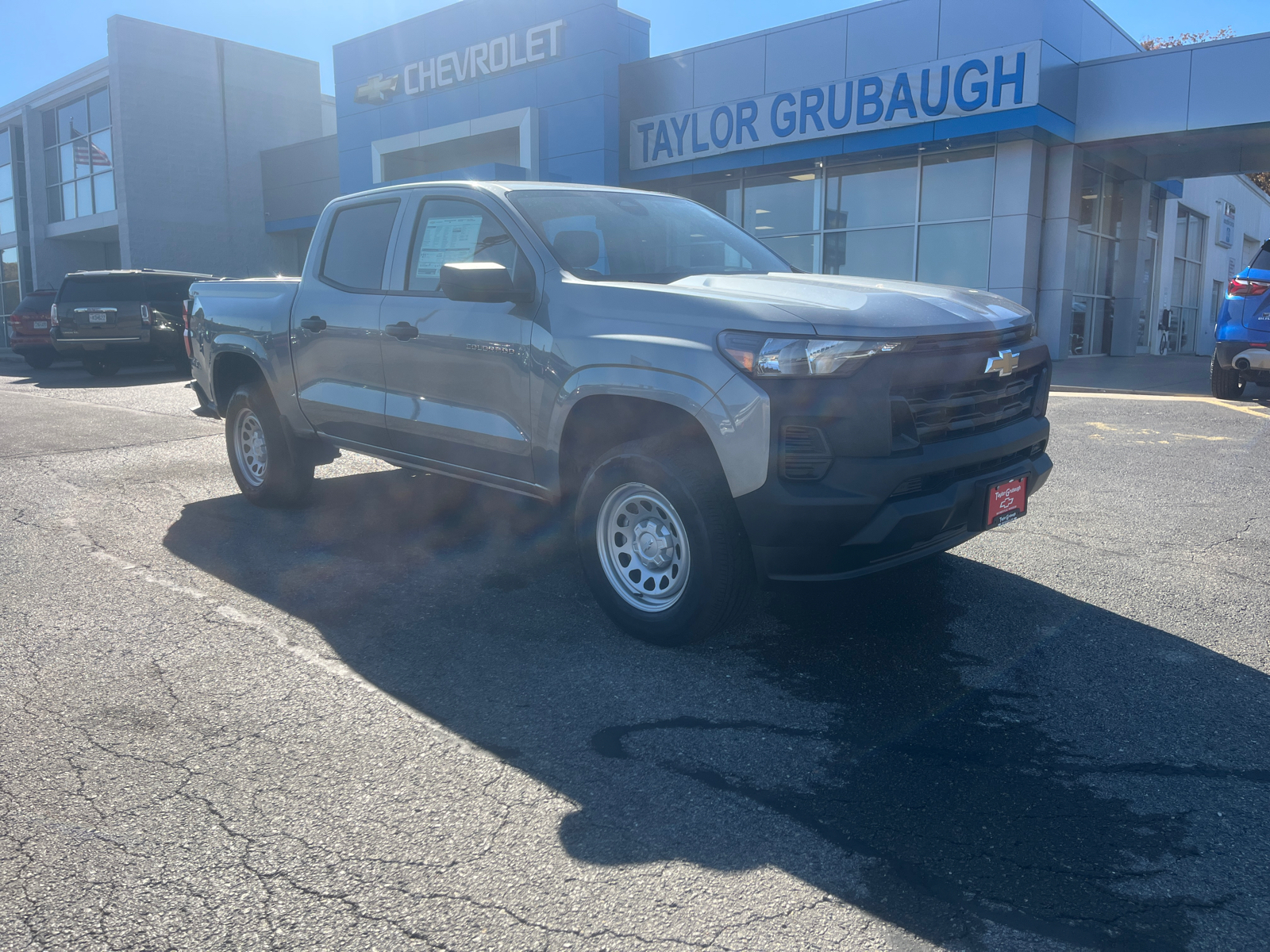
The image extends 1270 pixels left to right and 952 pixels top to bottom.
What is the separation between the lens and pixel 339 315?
545 cm

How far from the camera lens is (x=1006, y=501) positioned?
3941mm

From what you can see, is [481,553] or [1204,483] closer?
[481,553]

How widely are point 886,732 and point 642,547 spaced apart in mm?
1260

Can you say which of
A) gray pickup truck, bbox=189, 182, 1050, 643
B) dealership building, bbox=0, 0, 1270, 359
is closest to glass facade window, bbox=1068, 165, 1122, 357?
dealership building, bbox=0, 0, 1270, 359

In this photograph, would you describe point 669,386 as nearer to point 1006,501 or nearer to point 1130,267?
point 1006,501

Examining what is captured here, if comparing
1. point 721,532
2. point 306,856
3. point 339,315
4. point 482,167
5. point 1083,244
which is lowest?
point 306,856

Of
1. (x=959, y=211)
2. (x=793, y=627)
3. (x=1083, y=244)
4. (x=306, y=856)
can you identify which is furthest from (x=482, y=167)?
(x=306, y=856)

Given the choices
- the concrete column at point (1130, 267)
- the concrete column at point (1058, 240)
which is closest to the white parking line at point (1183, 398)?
the concrete column at point (1058, 240)

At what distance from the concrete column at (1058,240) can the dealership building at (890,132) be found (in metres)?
0.04

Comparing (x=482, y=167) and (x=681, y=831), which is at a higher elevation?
(x=482, y=167)

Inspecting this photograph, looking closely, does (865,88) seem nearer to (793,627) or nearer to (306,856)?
(793,627)

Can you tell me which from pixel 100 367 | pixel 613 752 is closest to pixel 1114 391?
pixel 613 752

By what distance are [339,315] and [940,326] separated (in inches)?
130

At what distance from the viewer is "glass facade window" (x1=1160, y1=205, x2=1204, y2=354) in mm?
27000
